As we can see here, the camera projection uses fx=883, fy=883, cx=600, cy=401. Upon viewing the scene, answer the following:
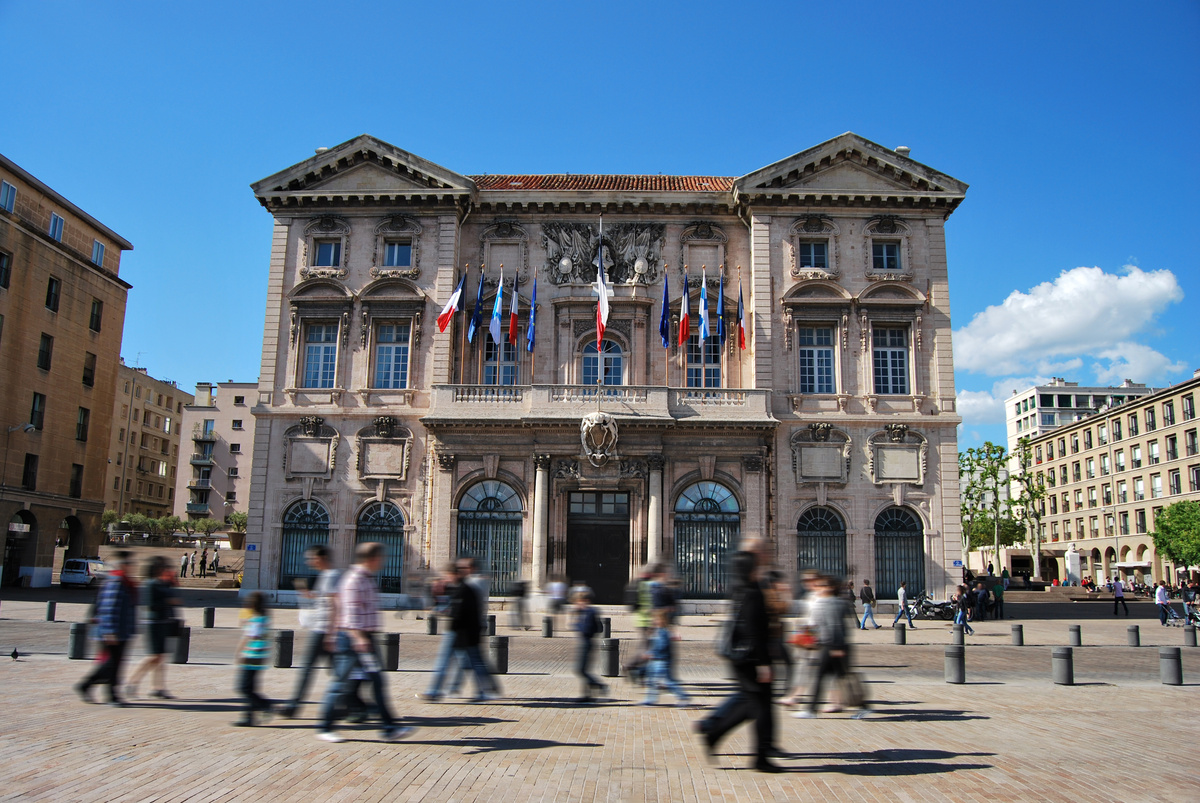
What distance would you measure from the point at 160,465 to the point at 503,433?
6545 cm

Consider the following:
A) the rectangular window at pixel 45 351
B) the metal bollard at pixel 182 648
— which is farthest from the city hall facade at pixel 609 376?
the rectangular window at pixel 45 351

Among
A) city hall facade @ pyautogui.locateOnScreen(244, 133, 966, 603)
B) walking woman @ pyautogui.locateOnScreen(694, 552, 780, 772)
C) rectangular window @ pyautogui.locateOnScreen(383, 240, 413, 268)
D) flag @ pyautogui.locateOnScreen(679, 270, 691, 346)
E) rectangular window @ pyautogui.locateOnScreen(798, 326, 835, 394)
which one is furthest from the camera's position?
rectangular window @ pyautogui.locateOnScreen(383, 240, 413, 268)

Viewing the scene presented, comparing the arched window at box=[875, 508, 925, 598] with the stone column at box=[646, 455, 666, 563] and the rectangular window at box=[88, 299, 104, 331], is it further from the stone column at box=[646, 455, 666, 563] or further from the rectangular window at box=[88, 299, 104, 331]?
the rectangular window at box=[88, 299, 104, 331]

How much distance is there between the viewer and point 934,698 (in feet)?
43.1

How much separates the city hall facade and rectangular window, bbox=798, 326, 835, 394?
7cm

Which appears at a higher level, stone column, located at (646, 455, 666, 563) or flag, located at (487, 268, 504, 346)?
flag, located at (487, 268, 504, 346)

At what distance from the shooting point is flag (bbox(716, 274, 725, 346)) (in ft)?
100

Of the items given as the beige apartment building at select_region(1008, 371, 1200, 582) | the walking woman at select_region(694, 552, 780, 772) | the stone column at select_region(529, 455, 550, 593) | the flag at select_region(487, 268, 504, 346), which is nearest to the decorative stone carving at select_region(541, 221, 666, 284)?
the flag at select_region(487, 268, 504, 346)

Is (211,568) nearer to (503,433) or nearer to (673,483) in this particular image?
(503,433)

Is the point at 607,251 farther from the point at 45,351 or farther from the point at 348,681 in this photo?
the point at 45,351

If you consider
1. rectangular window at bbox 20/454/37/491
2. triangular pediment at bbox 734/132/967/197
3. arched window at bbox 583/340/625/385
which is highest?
triangular pediment at bbox 734/132/967/197

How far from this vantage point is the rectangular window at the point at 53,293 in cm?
4050

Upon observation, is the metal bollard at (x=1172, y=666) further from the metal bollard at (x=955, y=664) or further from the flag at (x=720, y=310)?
the flag at (x=720, y=310)

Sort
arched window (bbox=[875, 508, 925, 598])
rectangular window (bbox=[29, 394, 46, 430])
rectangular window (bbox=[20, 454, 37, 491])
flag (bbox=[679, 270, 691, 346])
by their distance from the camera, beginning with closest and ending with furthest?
1. flag (bbox=[679, 270, 691, 346])
2. arched window (bbox=[875, 508, 925, 598])
3. rectangular window (bbox=[20, 454, 37, 491])
4. rectangular window (bbox=[29, 394, 46, 430])
